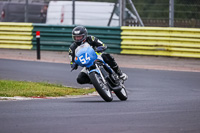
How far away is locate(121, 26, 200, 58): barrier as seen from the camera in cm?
1864

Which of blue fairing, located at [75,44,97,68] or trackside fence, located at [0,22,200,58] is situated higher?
blue fairing, located at [75,44,97,68]

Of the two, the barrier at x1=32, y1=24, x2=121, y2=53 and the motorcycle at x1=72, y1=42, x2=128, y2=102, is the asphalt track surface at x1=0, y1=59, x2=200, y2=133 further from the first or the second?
the barrier at x1=32, y1=24, x2=121, y2=53

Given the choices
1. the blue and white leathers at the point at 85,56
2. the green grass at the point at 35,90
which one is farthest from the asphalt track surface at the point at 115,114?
the green grass at the point at 35,90

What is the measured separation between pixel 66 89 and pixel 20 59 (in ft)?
25.8

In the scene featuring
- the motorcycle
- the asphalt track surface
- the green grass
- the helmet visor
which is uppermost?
the helmet visor

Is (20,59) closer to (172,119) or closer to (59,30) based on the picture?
(59,30)

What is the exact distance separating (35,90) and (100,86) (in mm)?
2343

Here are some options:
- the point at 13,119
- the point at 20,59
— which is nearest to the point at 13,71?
the point at 20,59

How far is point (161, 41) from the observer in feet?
62.6

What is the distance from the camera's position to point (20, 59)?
64.5 ft

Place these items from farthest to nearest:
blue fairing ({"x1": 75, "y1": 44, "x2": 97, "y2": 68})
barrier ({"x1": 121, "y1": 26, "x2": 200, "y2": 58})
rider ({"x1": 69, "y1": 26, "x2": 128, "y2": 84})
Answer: barrier ({"x1": 121, "y1": 26, "x2": 200, "y2": 58}), rider ({"x1": 69, "y1": 26, "x2": 128, "y2": 84}), blue fairing ({"x1": 75, "y1": 44, "x2": 97, "y2": 68})

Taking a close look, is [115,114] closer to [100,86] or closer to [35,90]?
[100,86]

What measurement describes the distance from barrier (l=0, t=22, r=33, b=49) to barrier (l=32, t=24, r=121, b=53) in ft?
0.77

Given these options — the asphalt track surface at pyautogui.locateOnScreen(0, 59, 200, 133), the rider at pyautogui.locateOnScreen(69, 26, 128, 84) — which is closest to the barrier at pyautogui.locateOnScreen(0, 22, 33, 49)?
the asphalt track surface at pyautogui.locateOnScreen(0, 59, 200, 133)
